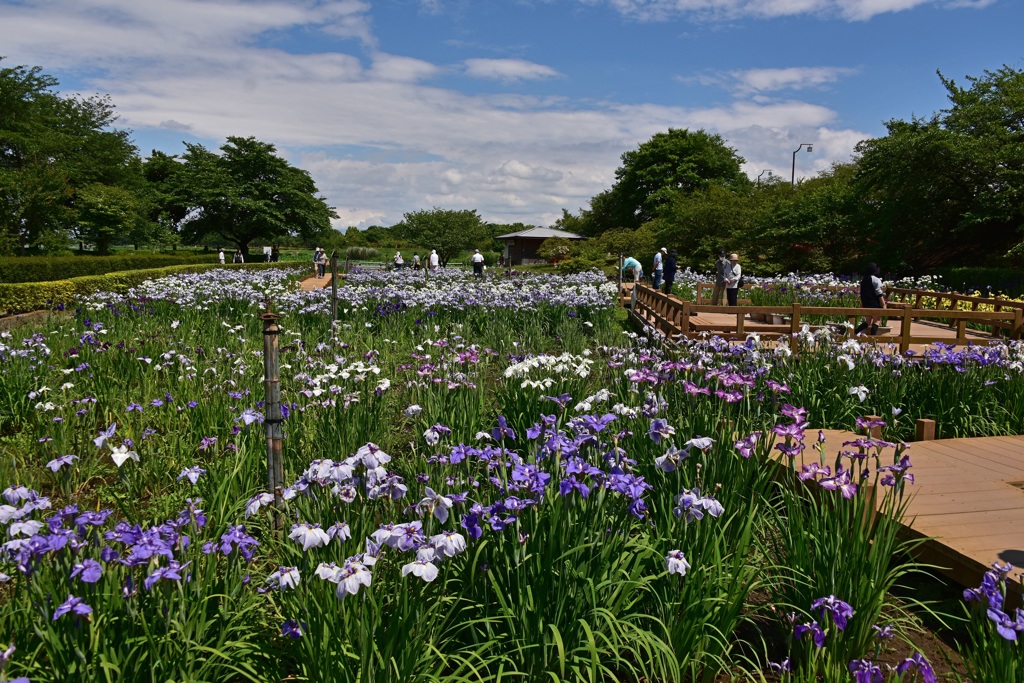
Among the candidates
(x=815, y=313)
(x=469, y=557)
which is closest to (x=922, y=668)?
(x=469, y=557)

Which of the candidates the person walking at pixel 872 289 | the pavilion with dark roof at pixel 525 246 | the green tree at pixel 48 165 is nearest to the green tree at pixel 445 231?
the pavilion with dark roof at pixel 525 246

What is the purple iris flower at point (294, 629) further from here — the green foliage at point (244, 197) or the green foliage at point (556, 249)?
the green foliage at point (244, 197)

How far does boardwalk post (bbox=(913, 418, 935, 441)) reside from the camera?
508 centimetres

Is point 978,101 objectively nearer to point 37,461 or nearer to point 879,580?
point 879,580

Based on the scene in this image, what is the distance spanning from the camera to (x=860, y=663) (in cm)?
194

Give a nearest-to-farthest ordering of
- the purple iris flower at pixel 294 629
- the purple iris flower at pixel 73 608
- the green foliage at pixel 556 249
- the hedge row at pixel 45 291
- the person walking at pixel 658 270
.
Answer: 1. the purple iris flower at pixel 73 608
2. the purple iris flower at pixel 294 629
3. the hedge row at pixel 45 291
4. the person walking at pixel 658 270
5. the green foliage at pixel 556 249

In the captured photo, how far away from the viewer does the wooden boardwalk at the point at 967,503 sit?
3207mm

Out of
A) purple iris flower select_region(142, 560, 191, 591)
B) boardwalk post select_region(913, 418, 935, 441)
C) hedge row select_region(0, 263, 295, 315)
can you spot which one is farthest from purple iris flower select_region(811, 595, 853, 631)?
hedge row select_region(0, 263, 295, 315)

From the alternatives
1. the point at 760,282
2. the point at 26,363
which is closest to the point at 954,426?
the point at 26,363

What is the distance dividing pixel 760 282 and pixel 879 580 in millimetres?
18699

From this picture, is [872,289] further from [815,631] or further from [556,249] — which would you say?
[556,249]

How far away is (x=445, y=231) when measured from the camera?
6312 centimetres

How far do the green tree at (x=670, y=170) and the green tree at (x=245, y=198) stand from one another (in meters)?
22.8

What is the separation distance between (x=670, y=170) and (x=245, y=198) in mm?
29654
